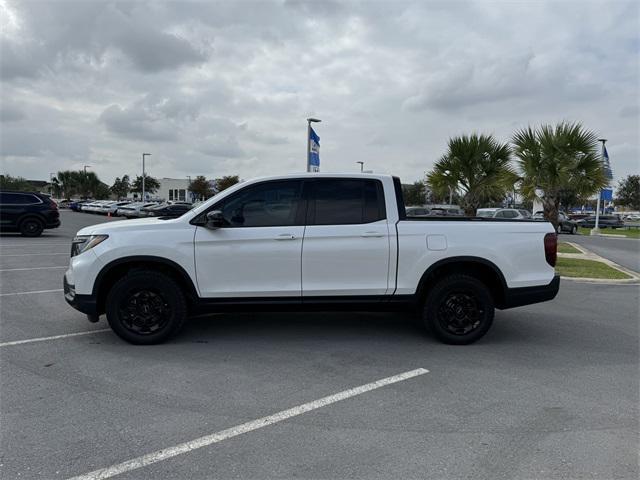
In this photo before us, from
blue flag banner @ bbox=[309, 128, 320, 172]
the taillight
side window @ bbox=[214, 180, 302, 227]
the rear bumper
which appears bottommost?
the rear bumper

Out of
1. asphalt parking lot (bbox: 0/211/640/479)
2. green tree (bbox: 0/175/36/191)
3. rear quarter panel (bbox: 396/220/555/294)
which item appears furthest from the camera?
green tree (bbox: 0/175/36/191)

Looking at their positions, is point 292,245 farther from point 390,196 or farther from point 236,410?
point 236,410

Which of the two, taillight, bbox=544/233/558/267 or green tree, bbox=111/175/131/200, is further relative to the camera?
green tree, bbox=111/175/131/200

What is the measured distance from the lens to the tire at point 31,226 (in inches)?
736

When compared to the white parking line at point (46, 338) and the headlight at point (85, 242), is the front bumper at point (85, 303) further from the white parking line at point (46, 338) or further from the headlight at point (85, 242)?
the white parking line at point (46, 338)

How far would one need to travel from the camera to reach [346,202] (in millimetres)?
5422

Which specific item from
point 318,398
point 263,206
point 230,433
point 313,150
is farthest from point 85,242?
point 313,150

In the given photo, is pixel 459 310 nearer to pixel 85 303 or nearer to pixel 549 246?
pixel 549 246

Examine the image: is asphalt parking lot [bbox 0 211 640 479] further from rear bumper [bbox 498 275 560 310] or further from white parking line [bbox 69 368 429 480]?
rear bumper [bbox 498 275 560 310]

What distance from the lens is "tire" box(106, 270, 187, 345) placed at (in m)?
5.15

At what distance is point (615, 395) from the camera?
4156mm

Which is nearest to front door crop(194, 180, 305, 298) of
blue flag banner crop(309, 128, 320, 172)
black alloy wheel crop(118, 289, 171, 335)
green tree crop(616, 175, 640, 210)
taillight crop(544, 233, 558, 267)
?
black alloy wheel crop(118, 289, 171, 335)

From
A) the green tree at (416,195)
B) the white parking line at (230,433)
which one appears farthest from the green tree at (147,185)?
the white parking line at (230,433)

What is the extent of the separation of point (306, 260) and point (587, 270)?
959 cm
